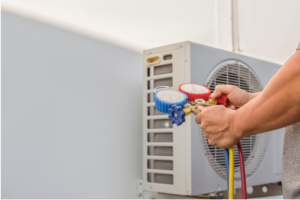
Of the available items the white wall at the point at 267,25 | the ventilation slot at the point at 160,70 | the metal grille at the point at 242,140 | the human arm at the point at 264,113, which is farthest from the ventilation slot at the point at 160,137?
the white wall at the point at 267,25

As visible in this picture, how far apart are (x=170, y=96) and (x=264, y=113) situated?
7.1 inches

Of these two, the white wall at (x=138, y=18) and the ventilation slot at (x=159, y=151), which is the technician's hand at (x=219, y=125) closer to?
the ventilation slot at (x=159, y=151)

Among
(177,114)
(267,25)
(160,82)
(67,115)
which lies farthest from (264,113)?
(267,25)

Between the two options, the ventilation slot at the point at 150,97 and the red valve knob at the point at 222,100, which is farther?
the ventilation slot at the point at 150,97

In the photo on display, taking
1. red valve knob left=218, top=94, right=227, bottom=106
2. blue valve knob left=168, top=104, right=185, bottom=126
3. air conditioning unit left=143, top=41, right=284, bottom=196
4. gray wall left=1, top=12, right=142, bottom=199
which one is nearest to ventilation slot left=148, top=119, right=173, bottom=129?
air conditioning unit left=143, top=41, right=284, bottom=196

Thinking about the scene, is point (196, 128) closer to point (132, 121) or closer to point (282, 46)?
point (132, 121)

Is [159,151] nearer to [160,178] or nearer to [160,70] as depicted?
[160,178]

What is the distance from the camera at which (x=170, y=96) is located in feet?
1.73

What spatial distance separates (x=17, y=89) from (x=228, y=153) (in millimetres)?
594

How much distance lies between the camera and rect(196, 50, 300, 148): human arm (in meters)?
0.39

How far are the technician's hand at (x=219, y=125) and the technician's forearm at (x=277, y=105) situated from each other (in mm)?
30

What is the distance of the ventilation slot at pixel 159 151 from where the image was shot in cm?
86

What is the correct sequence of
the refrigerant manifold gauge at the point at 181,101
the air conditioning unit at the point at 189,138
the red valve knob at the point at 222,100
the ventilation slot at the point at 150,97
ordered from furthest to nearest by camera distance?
the ventilation slot at the point at 150,97
the air conditioning unit at the point at 189,138
the red valve knob at the point at 222,100
the refrigerant manifold gauge at the point at 181,101

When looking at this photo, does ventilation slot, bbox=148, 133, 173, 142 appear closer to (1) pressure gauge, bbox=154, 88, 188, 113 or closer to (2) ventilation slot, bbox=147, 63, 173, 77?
(2) ventilation slot, bbox=147, 63, 173, 77
